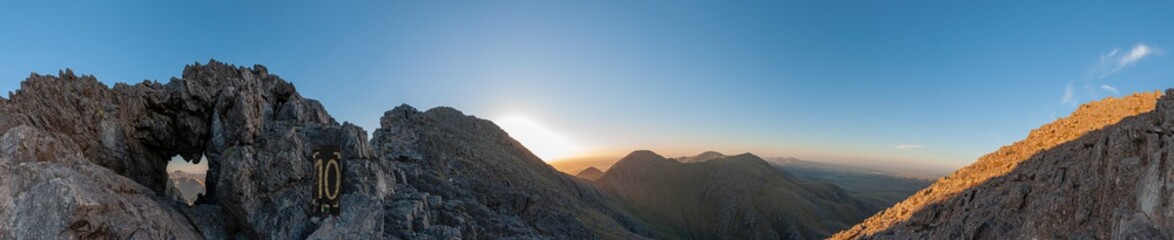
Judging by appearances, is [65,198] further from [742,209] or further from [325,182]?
[742,209]

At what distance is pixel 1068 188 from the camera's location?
23859 millimetres

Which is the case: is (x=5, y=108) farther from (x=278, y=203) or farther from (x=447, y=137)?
(x=447, y=137)

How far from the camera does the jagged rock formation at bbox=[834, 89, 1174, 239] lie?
18.6m

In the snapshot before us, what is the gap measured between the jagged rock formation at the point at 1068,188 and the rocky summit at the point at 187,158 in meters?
39.7

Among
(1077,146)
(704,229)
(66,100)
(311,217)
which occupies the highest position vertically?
(66,100)

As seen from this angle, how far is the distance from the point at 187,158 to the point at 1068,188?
5599 cm

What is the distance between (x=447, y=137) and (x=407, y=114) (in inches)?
657

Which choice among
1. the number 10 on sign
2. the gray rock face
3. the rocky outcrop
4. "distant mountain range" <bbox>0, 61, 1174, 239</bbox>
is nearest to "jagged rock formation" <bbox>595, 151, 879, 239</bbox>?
"distant mountain range" <bbox>0, 61, 1174, 239</bbox>

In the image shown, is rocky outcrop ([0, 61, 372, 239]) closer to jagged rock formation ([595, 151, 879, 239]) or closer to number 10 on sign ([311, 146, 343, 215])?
number 10 on sign ([311, 146, 343, 215])

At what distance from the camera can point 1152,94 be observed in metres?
36.2

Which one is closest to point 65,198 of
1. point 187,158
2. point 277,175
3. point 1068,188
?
point 277,175

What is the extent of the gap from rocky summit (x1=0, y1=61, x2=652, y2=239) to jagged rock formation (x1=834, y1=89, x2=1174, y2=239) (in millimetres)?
39666

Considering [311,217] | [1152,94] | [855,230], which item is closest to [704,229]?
[855,230]

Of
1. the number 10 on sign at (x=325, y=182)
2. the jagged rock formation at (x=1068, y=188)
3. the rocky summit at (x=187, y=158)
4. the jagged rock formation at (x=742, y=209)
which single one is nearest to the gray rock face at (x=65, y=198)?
the rocky summit at (x=187, y=158)
